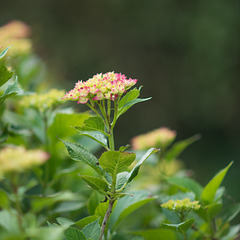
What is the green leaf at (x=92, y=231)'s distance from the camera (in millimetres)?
525

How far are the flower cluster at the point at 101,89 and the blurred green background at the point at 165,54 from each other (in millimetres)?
3726

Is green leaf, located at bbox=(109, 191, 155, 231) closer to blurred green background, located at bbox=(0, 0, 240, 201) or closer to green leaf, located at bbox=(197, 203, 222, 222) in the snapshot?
green leaf, located at bbox=(197, 203, 222, 222)

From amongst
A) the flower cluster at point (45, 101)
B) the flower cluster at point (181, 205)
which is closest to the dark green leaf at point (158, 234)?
the flower cluster at point (181, 205)

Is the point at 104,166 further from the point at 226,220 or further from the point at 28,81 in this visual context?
the point at 28,81

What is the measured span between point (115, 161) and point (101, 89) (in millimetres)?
112

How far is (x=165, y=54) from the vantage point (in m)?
4.72

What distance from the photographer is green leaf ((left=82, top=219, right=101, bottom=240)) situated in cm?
52

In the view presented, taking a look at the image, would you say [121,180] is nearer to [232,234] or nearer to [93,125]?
[93,125]

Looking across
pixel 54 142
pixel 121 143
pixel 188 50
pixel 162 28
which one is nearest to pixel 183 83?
pixel 188 50

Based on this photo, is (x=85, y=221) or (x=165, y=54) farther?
(x=165, y=54)

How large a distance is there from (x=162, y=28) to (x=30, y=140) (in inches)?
150

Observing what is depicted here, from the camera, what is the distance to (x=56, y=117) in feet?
2.69

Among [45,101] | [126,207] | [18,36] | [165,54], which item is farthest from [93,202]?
[165,54]

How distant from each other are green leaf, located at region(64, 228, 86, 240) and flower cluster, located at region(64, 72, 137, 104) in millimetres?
190
